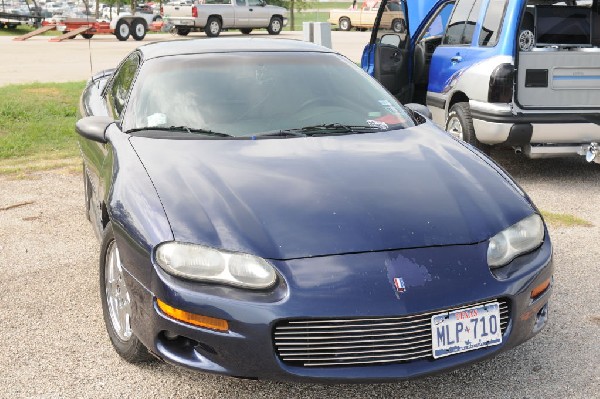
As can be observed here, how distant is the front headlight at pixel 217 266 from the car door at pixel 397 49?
211 inches

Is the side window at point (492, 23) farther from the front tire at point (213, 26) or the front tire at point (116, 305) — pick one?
the front tire at point (213, 26)

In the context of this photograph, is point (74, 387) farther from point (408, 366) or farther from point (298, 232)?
point (408, 366)

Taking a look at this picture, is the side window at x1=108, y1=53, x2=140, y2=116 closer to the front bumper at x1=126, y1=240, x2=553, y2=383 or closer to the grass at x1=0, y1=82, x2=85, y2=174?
the front bumper at x1=126, y1=240, x2=553, y2=383

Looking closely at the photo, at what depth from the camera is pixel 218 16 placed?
30.2 m

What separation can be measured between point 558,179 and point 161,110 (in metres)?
4.42

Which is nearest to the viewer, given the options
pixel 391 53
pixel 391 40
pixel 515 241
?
pixel 515 241

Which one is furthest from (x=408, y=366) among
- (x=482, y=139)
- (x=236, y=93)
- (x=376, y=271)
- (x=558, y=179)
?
(x=558, y=179)

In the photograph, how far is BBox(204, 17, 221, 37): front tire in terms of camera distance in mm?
29959

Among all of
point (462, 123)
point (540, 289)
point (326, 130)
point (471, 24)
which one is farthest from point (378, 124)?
point (471, 24)

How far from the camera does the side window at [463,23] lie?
7.28m

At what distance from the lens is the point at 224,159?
3.43 meters

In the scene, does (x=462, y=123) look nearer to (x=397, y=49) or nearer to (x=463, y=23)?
(x=463, y=23)

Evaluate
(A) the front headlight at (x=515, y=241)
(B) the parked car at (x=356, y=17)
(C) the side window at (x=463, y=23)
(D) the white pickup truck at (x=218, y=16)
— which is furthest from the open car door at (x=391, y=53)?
(B) the parked car at (x=356, y=17)

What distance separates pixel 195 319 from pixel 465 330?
99 cm
